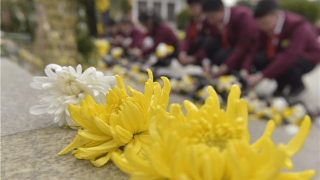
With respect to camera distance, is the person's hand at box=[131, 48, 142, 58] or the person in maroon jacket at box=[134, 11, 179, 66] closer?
the person in maroon jacket at box=[134, 11, 179, 66]

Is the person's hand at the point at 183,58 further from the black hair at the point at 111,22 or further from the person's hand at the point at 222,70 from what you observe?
the black hair at the point at 111,22

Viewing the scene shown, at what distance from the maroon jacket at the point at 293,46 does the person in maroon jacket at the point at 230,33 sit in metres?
0.40

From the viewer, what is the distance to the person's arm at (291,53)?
129 inches

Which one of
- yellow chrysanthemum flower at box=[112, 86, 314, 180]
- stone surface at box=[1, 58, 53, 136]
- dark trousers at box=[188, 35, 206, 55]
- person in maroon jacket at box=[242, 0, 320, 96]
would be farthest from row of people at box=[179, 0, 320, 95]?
yellow chrysanthemum flower at box=[112, 86, 314, 180]

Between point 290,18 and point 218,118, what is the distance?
10.8 feet

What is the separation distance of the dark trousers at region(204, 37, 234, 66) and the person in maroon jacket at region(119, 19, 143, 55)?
2115 millimetres

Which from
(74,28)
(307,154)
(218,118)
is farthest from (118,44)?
(218,118)

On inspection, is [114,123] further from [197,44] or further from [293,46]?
[197,44]

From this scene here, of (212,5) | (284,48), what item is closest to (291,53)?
(284,48)

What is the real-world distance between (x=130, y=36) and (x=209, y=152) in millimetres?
6469

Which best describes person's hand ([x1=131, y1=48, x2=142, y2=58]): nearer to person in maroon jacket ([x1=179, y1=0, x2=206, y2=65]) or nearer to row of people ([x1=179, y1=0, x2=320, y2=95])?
person in maroon jacket ([x1=179, y1=0, x2=206, y2=65])

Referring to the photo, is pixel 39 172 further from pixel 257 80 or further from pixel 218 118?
pixel 257 80

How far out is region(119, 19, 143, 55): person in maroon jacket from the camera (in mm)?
6411

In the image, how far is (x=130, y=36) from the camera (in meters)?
6.78
